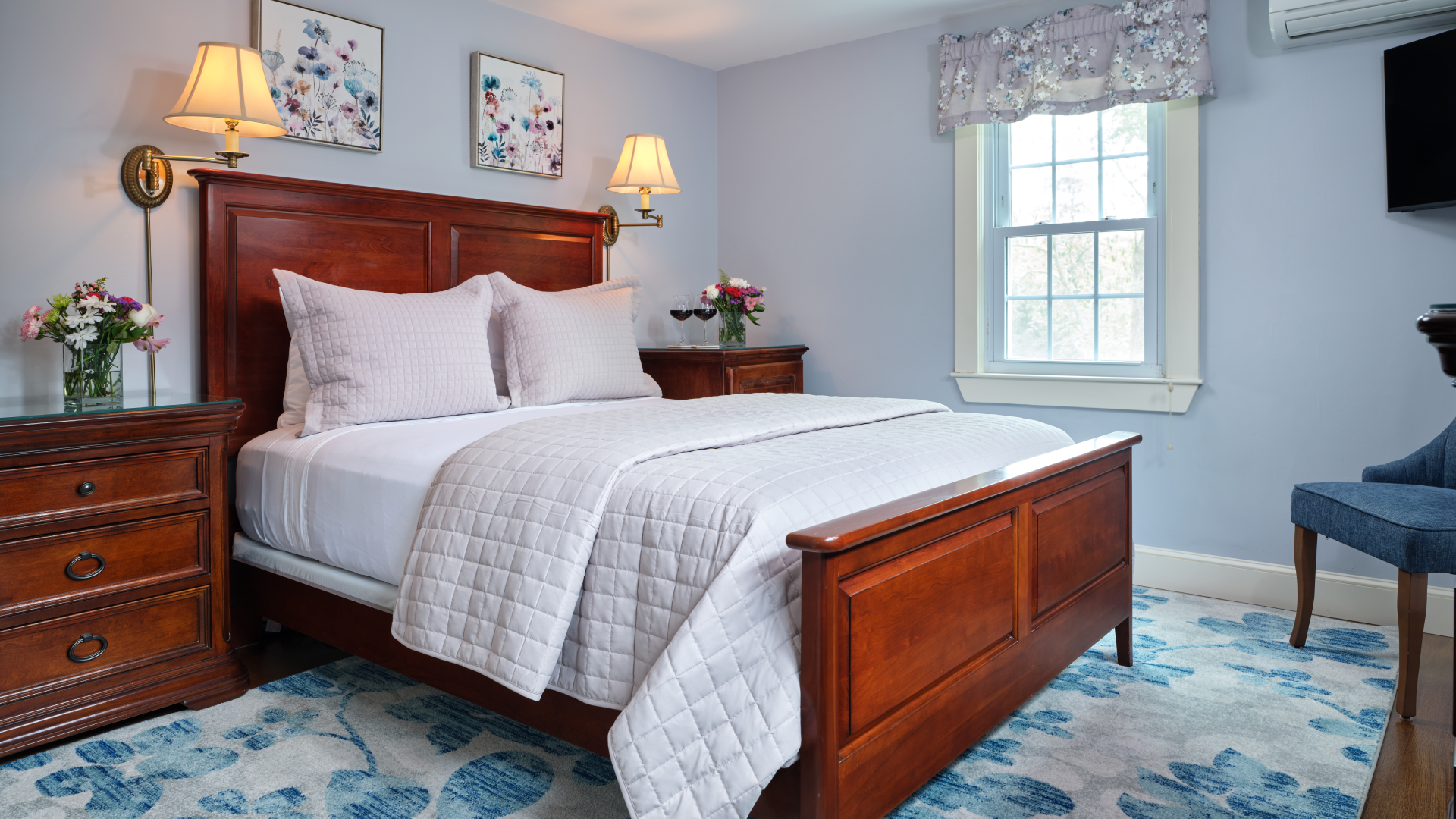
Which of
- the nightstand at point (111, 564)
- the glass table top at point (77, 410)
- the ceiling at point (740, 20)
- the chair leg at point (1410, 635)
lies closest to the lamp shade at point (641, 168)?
the ceiling at point (740, 20)

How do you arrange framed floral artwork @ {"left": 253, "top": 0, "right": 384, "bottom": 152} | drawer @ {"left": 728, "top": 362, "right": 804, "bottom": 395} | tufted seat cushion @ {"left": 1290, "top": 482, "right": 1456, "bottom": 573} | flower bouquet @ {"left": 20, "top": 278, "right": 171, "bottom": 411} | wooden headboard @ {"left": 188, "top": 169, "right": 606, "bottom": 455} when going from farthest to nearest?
drawer @ {"left": 728, "top": 362, "right": 804, "bottom": 395} < framed floral artwork @ {"left": 253, "top": 0, "right": 384, "bottom": 152} < wooden headboard @ {"left": 188, "top": 169, "right": 606, "bottom": 455} < flower bouquet @ {"left": 20, "top": 278, "right": 171, "bottom": 411} < tufted seat cushion @ {"left": 1290, "top": 482, "right": 1456, "bottom": 573}

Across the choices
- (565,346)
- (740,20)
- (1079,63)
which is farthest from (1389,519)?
(740,20)

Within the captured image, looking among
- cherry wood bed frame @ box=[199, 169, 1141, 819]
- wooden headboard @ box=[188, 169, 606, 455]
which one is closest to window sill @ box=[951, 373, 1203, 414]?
cherry wood bed frame @ box=[199, 169, 1141, 819]

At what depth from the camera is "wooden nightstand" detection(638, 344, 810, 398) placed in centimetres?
390

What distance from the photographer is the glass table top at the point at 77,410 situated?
2.15 m

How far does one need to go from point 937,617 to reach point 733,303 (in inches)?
106

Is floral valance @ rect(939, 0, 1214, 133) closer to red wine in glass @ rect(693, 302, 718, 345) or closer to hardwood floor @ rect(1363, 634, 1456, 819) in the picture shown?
red wine in glass @ rect(693, 302, 718, 345)

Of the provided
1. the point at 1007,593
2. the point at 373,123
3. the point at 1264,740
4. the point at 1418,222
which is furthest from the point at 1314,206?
the point at 373,123

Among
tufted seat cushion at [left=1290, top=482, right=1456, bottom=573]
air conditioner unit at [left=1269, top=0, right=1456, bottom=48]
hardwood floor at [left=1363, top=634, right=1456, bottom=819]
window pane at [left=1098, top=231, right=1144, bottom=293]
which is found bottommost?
hardwood floor at [left=1363, top=634, right=1456, bottom=819]

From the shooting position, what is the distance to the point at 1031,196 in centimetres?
385

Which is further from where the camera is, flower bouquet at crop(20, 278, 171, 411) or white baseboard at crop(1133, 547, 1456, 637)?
white baseboard at crop(1133, 547, 1456, 637)

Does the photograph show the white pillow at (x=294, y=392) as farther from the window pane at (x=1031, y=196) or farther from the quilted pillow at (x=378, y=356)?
the window pane at (x=1031, y=196)

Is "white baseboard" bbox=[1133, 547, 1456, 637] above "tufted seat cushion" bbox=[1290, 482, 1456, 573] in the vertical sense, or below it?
below

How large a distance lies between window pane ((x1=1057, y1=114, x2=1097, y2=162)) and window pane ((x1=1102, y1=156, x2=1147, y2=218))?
100 millimetres
